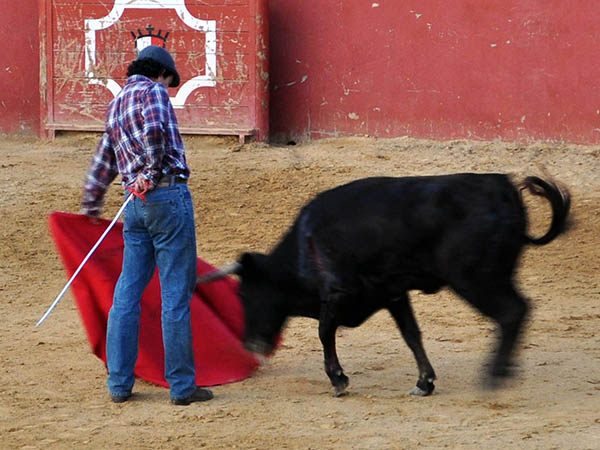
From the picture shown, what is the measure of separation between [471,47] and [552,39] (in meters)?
0.77

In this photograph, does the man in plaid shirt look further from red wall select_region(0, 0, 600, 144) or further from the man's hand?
red wall select_region(0, 0, 600, 144)

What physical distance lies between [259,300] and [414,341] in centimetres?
79

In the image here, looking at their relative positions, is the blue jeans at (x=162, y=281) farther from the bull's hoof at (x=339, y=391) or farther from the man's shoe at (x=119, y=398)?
the bull's hoof at (x=339, y=391)

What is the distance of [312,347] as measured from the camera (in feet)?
20.4

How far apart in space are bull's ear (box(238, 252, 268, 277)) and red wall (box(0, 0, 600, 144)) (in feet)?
19.0

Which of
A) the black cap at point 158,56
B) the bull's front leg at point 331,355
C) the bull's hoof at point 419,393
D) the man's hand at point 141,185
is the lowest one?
the bull's hoof at point 419,393

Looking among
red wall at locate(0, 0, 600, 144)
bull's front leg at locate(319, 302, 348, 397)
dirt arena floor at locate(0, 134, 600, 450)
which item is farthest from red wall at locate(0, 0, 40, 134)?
bull's front leg at locate(319, 302, 348, 397)

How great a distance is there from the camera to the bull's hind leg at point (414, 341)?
17.0 feet

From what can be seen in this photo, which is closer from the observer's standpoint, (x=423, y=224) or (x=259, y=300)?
(x=423, y=224)

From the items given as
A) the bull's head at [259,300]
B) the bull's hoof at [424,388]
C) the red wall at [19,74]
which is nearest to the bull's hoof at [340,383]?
the bull's hoof at [424,388]

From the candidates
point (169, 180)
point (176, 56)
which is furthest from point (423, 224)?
point (176, 56)

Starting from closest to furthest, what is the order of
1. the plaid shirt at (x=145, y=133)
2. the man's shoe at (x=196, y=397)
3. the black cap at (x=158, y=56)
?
the plaid shirt at (x=145, y=133), the black cap at (x=158, y=56), the man's shoe at (x=196, y=397)

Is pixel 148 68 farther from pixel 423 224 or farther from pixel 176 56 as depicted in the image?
pixel 176 56

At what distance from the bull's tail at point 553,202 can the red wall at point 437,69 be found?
546 cm
